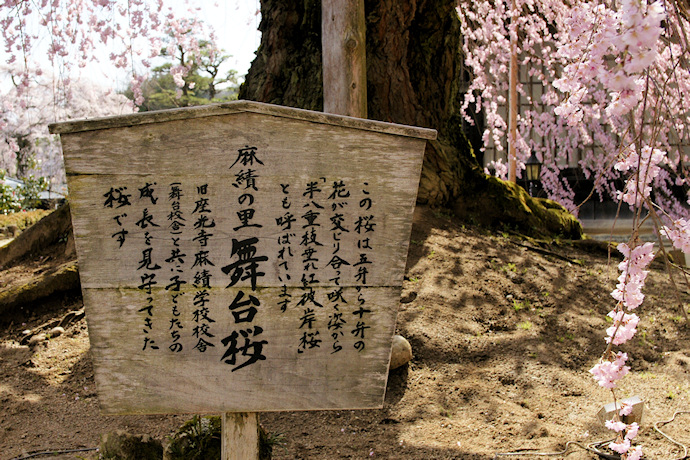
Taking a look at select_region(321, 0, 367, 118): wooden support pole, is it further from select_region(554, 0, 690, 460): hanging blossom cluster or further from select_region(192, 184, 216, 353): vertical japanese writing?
select_region(192, 184, 216, 353): vertical japanese writing

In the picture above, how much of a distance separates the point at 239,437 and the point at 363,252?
0.90 metres

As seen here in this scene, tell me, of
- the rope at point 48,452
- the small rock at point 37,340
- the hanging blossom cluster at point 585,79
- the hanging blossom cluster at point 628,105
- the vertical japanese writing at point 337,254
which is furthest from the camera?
the small rock at point 37,340

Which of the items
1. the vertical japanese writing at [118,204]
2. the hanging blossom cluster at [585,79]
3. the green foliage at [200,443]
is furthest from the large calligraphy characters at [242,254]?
the hanging blossom cluster at [585,79]

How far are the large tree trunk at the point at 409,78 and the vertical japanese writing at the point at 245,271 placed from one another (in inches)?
108

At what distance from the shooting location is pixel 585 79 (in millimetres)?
2479

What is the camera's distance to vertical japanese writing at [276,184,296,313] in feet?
6.34

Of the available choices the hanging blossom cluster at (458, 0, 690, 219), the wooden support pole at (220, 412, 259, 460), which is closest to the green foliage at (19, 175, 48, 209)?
the hanging blossom cluster at (458, 0, 690, 219)

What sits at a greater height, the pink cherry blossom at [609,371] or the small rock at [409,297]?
the pink cherry blossom at [609,371]

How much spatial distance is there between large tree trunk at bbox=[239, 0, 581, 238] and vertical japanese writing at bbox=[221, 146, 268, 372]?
2.74 m

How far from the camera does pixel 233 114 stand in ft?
6.19

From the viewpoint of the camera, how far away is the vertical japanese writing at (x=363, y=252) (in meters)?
1.97

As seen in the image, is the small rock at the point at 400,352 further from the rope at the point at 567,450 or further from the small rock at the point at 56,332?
the small rock at the point at 56,332

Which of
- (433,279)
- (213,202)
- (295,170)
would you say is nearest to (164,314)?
(213,202)

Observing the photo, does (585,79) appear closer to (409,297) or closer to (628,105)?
(628,105)
